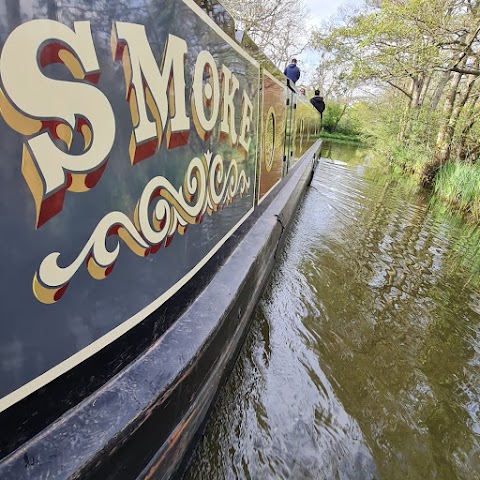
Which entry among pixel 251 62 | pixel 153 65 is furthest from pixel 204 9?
pixel 251 62

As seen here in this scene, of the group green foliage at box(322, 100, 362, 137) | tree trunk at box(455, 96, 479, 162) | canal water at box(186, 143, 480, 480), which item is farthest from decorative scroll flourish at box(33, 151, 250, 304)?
green foliage at box(322, 100, 362, 137)

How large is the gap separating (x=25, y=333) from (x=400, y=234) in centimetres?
521

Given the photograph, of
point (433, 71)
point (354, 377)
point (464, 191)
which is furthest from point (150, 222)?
point (433, 71)

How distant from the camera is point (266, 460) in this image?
148cm

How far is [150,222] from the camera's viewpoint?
1.06 metres

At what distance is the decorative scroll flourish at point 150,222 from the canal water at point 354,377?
3.29 feet

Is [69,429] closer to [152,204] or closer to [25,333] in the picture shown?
[25,333]

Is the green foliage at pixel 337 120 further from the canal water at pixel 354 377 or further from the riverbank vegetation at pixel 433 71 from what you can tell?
the canal water at pixel 354 377

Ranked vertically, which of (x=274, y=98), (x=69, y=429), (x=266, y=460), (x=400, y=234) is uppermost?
(x=274, y=98)

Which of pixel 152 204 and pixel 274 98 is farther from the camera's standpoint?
pixel 274 98

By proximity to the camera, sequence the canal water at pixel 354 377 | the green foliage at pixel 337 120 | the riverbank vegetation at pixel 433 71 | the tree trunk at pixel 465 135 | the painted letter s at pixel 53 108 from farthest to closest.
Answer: the green foliage at pixel 337 120 → the tree trunk at pixel 465 135 → the riverbank vegetation at pixel 433 71 → the canal water at pixel 354 377 → the painted letter s at pixel 53 108

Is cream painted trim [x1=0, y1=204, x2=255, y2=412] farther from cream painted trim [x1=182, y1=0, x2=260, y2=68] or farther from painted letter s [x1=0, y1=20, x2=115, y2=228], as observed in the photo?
cream painted trim [x1=182, y1=0, x2=260, y2=68]

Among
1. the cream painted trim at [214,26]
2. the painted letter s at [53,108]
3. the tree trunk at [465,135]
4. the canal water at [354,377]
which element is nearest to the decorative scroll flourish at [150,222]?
the painted letter s at [53,108]

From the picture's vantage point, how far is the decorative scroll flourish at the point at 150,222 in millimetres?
752
